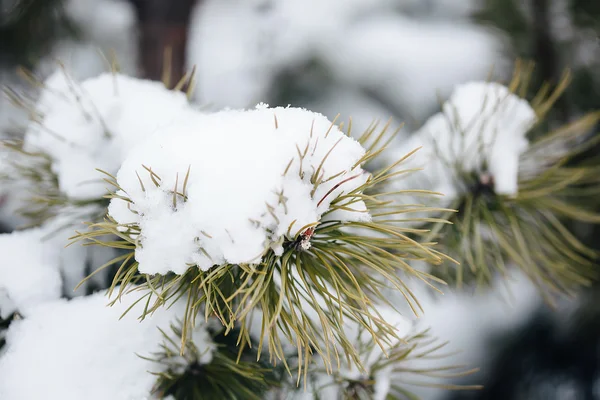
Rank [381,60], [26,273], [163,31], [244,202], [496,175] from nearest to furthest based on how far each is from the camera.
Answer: [244,202]
[26,273]
[496,175]
[163,31]
[381,60]

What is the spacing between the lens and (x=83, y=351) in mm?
433

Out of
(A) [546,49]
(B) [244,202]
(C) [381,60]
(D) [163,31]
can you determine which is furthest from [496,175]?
(C) [381,60]

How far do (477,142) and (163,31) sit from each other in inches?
30.6

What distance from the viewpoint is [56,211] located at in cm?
54

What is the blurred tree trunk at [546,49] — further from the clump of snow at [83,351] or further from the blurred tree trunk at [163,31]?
the clump of snow at [83,351]

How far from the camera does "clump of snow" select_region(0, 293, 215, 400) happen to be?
0.42 metres

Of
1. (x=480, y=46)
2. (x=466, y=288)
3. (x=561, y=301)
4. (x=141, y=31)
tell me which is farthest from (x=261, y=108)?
(x=480, y=46)

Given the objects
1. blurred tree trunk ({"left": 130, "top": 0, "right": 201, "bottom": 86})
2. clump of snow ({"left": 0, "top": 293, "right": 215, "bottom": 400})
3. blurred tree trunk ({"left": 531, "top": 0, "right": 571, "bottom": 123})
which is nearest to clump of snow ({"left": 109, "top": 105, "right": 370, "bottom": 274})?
clump of snow ({"left": 0, "top": 293, "right": 215, "bottom": 400})

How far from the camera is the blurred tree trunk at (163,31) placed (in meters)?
1.06

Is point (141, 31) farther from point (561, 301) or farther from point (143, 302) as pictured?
point (561, 301)

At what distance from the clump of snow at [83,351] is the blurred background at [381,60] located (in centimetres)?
27

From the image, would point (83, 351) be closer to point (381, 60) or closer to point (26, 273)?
point (26, 273)

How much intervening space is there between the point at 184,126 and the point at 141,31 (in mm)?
824

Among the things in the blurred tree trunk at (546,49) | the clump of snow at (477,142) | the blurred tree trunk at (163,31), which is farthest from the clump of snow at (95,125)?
the blurred tree trunk at (546,49)
